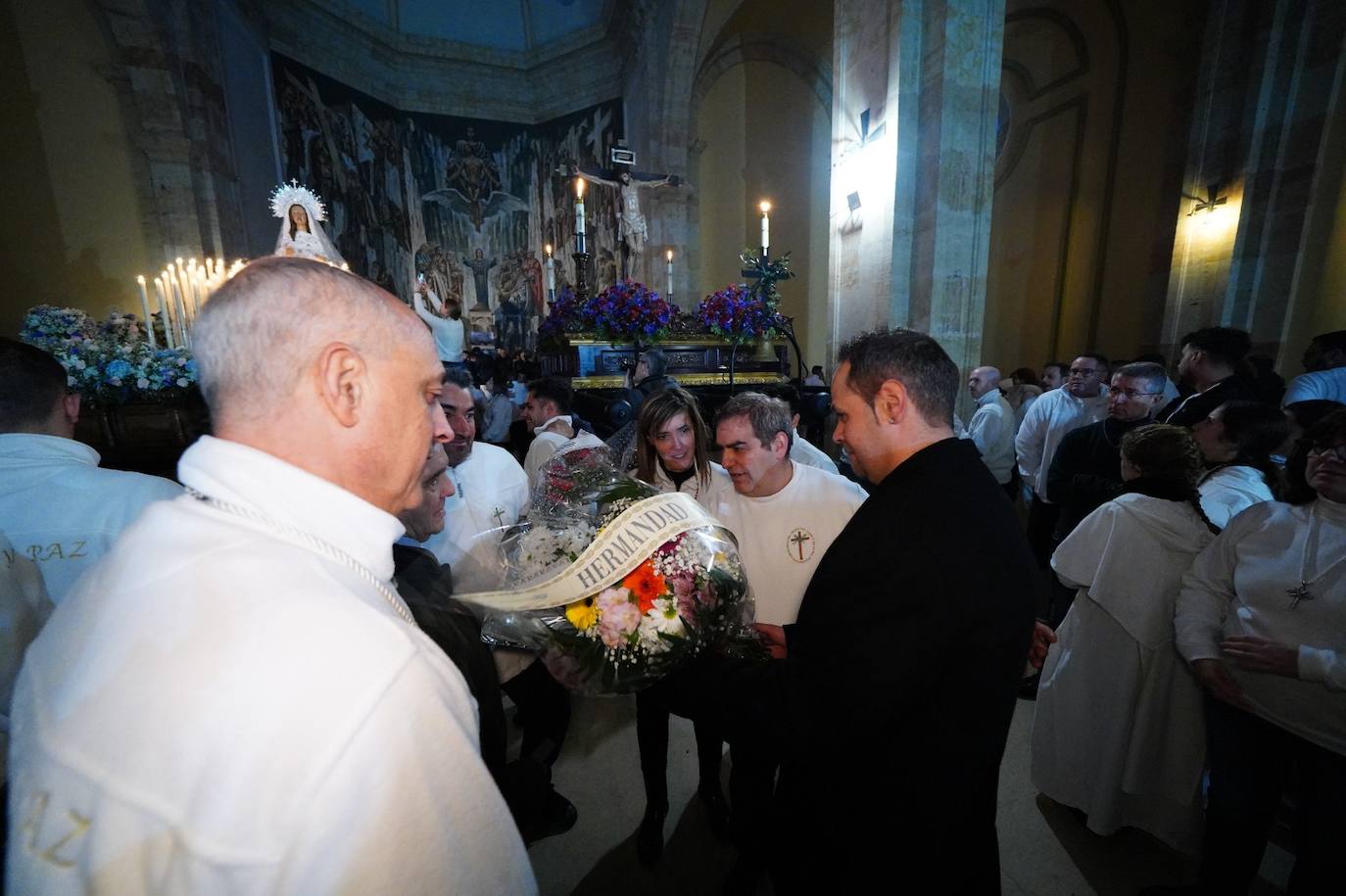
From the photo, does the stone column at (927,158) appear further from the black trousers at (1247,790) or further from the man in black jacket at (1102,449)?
the black trousers at (1247,790)

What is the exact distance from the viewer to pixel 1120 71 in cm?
904

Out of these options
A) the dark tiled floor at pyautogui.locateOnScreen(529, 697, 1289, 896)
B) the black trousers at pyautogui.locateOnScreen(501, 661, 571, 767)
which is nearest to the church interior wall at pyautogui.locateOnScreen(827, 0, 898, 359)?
the dark tiled floor at pyautogui.locateOnScreen(529, 697, 1289, 896)

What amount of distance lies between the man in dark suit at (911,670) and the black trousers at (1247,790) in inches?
47.5

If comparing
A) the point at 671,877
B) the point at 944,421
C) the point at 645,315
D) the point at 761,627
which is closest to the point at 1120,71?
the point at 645,315

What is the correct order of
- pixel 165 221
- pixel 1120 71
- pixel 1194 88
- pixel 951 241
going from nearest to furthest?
1. pixel 951 241
2. pixel 165 221
3. pixel 1194 88
4. pixel 1120 71

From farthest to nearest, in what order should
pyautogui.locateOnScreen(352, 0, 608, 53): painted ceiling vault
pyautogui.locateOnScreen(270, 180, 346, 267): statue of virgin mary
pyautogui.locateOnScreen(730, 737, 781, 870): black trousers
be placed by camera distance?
pyautogui.locateOnScreen(352, 0, 608, 53): painted ceiling vault
pyautogui.locateOnScreen(270, 180, 346, 267): statue of virgin mary
pyautogui.locateOnScreen(730, 737, 781, 870): black trousers

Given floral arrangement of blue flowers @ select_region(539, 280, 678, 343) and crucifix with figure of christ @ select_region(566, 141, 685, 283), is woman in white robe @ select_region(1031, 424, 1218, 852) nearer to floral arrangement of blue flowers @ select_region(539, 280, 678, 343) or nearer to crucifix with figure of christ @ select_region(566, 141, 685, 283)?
floral arrangement of blue flowers @ select_region(539, 280, 678, 343)

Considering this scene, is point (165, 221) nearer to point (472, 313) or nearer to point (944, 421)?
point (472, 313)

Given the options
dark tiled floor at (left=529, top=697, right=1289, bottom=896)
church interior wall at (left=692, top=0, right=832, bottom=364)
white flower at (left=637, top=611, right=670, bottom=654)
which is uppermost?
church interior wall at (left=692, top=0, right=832, bottom=364)

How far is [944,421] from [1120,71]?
1257 cm

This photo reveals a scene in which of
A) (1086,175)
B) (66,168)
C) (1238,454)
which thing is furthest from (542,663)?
(1086,175)

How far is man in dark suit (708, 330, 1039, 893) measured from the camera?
112cm

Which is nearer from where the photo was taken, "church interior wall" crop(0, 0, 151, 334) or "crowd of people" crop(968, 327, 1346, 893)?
"crowd of people" crop(968, 327, 1346, 893)

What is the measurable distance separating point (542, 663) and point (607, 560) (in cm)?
86
